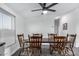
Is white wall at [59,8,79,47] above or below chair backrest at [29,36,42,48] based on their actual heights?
above

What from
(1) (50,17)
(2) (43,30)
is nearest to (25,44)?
(2) (43,30)

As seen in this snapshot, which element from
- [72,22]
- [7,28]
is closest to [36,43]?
[7,28]

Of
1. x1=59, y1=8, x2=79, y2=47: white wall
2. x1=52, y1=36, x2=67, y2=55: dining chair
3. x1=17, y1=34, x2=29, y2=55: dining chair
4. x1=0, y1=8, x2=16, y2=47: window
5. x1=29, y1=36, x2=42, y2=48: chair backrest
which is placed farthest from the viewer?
x1=29, y1=36, x2=42, y2=48: chair backrest

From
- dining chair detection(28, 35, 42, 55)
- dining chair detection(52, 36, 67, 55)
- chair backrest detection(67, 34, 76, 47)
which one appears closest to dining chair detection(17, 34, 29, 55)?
dining chair detection(28, 35, 42, 55)

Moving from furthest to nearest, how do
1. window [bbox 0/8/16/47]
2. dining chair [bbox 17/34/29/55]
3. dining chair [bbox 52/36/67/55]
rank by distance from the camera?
1. dining chair [bbox 52/36/67/55]
2. dining chair [bbox 17/34/29/55]
3. window [bbox 0/8/16/47]

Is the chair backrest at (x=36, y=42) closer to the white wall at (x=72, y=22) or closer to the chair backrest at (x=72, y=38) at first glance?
the white wall at (x=72, y=22)

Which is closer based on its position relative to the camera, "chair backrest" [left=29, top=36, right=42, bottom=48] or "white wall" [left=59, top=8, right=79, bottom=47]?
"white wall" [left=59, top=8, right=79, bottom=47]

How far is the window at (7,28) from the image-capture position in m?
2.83

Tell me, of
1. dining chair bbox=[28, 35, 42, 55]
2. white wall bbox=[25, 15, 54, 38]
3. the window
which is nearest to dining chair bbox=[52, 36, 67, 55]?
dining chair bbox=[28, 35, 42, 55]

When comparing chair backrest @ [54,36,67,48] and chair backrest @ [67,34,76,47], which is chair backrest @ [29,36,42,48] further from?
A: chair backrest @ [67,34,76,47]

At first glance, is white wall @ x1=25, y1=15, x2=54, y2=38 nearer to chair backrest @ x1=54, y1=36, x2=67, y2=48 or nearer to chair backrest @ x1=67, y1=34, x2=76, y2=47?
chair backrest @ x1=54, y1=36, x2=67, y2=48

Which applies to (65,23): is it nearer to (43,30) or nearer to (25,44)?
(43,30)

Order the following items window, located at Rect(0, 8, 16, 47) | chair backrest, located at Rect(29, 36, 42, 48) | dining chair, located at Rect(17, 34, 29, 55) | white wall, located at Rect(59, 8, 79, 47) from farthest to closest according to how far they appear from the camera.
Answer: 1. chair backrest, located at Rect(29, 36, 42, 48)
2. white wall, located at Rect(59, 8, 79, 47)
3. dining chair, located at Rect(17, 34, 29, 55)
4. window, located at Rect(0, 8, 16, 47)

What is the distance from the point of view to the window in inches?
111
